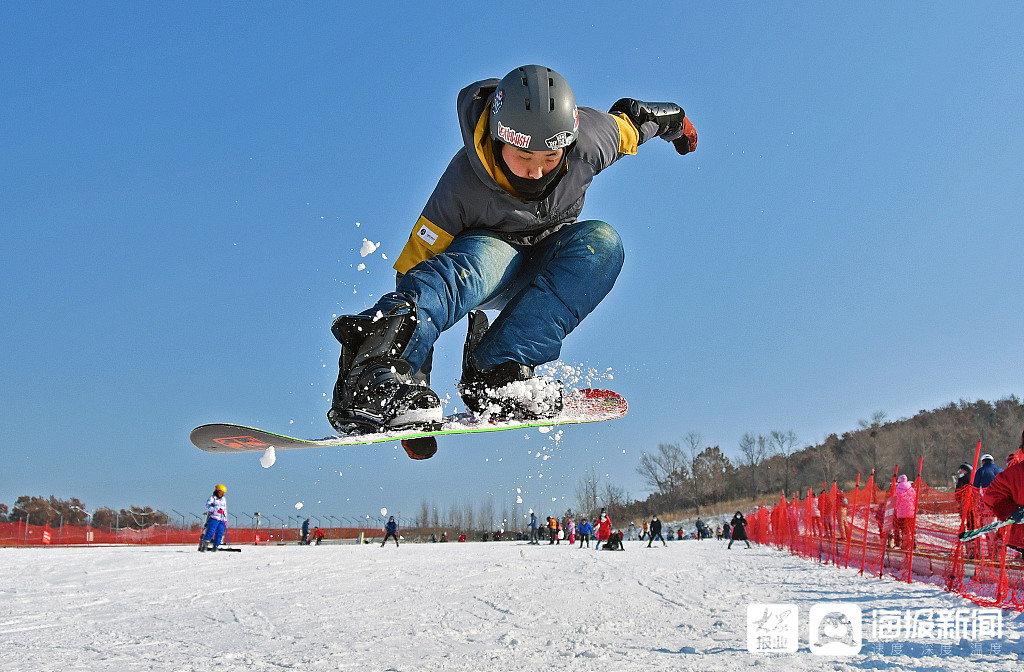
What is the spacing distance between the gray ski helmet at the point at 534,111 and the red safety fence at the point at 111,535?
895 inches

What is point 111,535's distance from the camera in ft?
80.2

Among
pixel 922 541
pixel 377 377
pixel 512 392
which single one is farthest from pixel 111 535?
pixel 377 377

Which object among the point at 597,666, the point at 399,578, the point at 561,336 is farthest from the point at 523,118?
the point at 399,578

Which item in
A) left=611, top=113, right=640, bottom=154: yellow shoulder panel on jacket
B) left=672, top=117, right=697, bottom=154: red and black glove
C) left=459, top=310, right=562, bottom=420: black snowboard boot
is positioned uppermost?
left=672, top=117, right=697, bottom=154: red and black glove

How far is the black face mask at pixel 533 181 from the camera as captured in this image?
3.02 metres

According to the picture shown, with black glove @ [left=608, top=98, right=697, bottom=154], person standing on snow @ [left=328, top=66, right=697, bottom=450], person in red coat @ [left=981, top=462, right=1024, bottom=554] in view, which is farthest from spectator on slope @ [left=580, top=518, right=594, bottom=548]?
person standing on snow @ [left=328, top=66, right=697, bottom=450]

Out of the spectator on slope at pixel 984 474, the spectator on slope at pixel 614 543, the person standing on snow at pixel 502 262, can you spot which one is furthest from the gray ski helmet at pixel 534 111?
the spectator on slope at pixel 614 543

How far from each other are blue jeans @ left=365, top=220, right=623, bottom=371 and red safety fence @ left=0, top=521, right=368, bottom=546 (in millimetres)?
22085

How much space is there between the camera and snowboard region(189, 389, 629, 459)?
2.88 metres

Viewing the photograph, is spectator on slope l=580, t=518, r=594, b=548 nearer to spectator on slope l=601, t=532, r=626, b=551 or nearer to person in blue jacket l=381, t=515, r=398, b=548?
spectator on slope l=601, t=532, r=626, b=551

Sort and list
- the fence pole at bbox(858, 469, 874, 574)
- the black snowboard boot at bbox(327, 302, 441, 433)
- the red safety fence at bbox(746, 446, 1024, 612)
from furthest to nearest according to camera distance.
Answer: the fence pole at bbox(858, 469, 874, 574), the red safety fence at bbox(746, 446, 1024, 612), the black snowboard boot at bbox(327, 302, 441, 433)

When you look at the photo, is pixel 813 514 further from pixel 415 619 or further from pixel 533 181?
pixel 533 181

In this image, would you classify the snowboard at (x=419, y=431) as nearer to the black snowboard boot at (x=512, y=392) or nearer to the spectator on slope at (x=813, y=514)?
the black snowboard boot at (x=512, y=392)

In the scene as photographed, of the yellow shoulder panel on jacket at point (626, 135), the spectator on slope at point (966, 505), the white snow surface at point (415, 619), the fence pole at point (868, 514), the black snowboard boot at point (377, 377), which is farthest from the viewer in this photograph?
the fence pole at point (868, 514)
